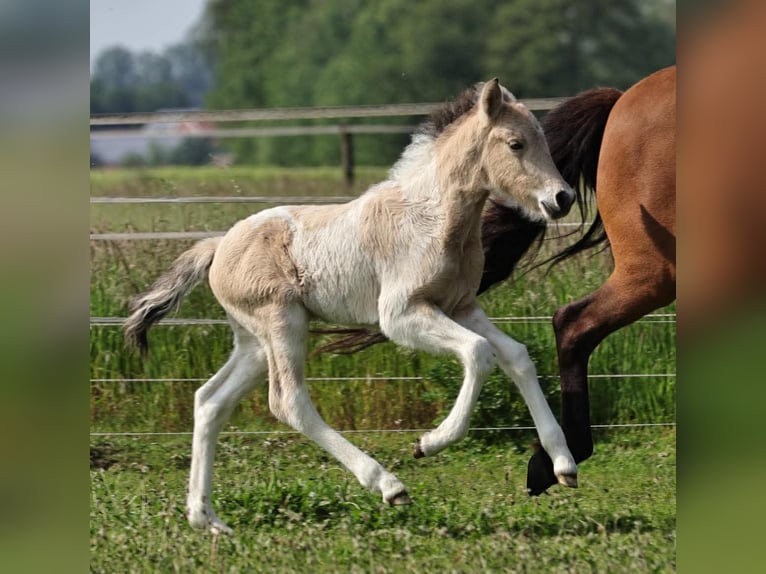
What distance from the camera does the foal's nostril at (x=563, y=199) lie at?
387cm

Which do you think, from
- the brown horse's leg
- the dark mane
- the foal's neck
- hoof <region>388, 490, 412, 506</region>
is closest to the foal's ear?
the dark mane

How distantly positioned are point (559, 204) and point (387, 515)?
1.43m

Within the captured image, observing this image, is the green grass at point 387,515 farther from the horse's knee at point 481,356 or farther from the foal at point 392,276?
the horse's knee at point 481,356

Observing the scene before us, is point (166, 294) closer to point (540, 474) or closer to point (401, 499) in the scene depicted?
point (401, 499)

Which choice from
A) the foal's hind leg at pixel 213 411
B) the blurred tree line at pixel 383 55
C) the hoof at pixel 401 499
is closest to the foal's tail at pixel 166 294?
the foal's hind leg at pixel 213 411

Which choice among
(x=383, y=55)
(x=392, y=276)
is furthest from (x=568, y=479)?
(x=383, y=55)

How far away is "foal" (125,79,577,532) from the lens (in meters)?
3.90

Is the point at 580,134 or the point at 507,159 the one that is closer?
the point at 507,159

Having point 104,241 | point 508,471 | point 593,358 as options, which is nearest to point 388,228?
point 508,471

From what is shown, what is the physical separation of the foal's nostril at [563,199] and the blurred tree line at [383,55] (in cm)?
2247

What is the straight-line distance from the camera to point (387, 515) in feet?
14.1
